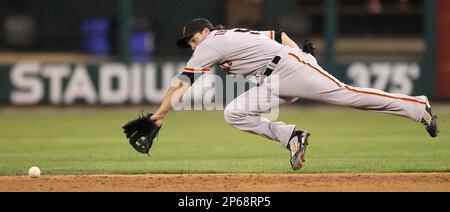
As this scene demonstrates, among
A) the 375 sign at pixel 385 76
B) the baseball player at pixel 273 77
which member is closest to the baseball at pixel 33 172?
the baseball player at pixel 273 77

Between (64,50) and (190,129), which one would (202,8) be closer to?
(64,50)

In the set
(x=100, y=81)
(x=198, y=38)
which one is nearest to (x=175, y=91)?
(x=198, y=38)

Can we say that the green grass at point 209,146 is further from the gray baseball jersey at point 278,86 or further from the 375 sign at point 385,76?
the gray baseball jersey at point 278,86

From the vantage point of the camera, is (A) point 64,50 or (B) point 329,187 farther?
(A) point 64,50

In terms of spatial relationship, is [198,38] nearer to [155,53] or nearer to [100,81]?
[100,81]

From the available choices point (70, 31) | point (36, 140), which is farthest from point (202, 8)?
point (36, 140)
